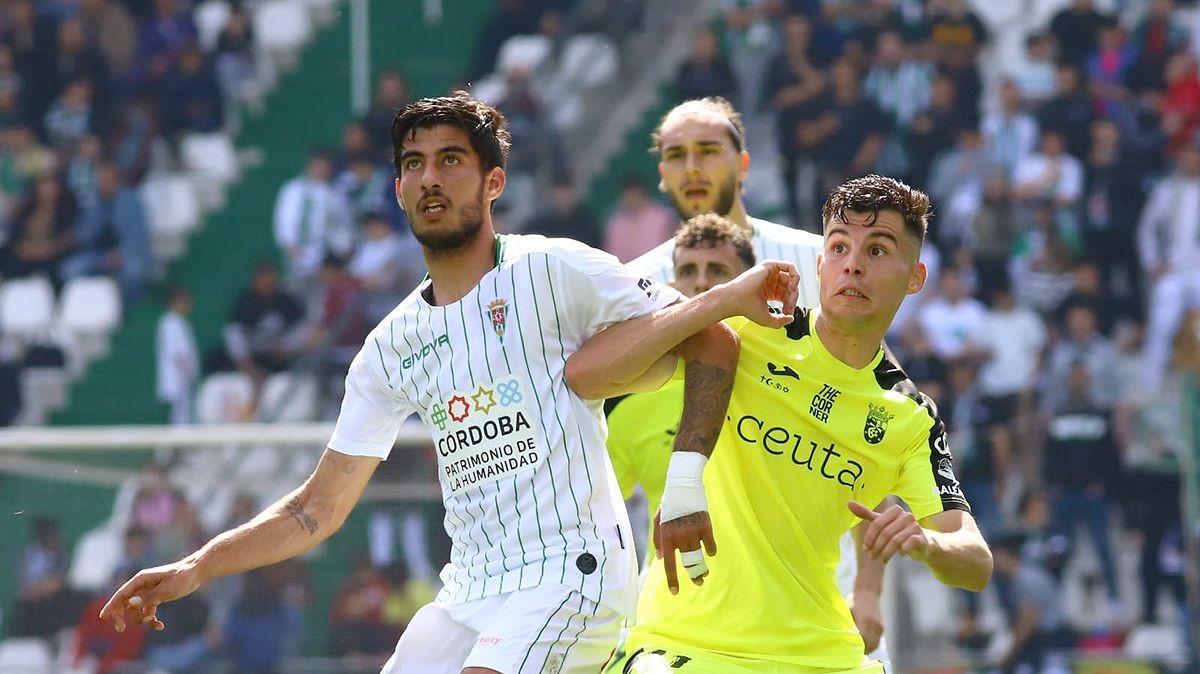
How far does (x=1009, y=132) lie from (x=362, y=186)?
17.8 ft

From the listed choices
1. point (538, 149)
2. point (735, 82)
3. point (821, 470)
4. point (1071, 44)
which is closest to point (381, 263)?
point (538, 149)

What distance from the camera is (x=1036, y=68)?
15.7 meters

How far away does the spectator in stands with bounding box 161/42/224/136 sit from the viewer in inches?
690

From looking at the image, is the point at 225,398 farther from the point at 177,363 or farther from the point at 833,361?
the point at 833,361

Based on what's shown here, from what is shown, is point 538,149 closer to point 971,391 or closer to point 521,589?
point 971,391

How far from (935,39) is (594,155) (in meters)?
3.29

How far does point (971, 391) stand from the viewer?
1266 centimetres

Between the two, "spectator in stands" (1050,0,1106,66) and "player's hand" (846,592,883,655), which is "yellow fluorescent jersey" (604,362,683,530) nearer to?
"player's hand" (846,592,883,655)

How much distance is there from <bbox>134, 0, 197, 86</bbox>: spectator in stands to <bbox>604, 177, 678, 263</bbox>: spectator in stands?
5.54 m

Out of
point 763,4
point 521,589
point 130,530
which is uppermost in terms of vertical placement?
point 763,4

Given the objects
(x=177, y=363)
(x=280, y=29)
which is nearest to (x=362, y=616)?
(x=177, y=363)

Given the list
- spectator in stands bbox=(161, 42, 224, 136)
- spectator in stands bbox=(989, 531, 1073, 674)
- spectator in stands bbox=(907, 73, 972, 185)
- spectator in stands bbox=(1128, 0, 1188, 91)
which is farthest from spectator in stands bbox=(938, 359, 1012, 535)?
spectator in stands bbox=(161, 42, 224, 136)

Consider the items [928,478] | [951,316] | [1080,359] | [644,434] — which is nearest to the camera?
[928,478]

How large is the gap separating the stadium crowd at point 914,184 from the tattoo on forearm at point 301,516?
5.79 m
